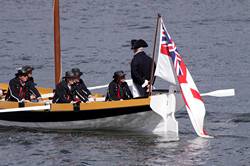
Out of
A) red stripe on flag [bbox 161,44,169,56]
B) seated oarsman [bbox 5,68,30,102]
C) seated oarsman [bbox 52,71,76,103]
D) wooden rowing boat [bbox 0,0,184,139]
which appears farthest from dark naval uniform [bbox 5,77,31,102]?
red stripe on flag [bbox 161,44,169,56]

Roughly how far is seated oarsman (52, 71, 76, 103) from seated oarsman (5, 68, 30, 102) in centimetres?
128

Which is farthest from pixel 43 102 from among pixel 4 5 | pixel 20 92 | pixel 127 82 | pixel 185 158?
pixel 4 5

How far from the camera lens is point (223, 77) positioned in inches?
1565

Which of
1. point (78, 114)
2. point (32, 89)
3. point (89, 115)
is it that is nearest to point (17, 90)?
point (32, 89)

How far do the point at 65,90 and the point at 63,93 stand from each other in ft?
0.41

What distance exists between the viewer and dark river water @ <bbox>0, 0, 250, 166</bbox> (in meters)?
25.9

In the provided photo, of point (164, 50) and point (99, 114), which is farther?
point (99, 114)

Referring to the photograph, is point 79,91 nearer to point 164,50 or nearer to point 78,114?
point 78,114

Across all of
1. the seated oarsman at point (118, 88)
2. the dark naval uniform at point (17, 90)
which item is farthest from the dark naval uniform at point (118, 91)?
the dark naval uniform at point (17, 90)

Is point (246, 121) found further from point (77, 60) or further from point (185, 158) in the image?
point (77, 60)

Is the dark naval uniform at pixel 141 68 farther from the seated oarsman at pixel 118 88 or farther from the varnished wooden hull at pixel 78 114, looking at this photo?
the varnished wooden hull at pixel 78 114

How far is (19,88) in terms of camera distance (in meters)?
28.7

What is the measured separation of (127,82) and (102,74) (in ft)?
35.5

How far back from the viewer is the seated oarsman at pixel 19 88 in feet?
93.7
